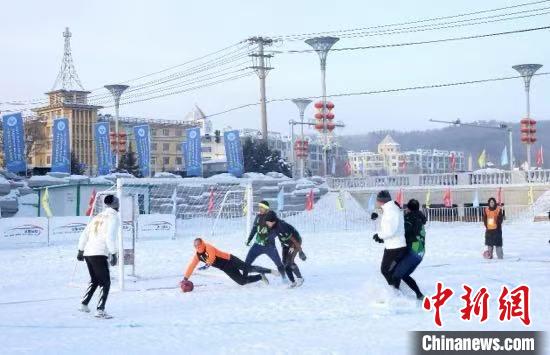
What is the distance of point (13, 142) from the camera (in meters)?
37.4

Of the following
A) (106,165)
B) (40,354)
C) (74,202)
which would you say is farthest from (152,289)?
(106,165)

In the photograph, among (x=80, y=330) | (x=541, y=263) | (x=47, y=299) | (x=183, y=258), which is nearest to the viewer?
(x=80, y=330)

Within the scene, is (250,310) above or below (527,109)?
below

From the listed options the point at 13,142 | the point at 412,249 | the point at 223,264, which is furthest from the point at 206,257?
the point at 13,142

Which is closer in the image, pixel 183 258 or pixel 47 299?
pixel 47 299

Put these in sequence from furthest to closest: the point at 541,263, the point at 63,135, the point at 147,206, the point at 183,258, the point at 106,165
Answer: the point at 106,165, the point at 63,135, the point at 147,206, the point at 183,258, the point at 541,263

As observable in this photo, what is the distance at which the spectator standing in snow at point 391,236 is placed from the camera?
11.4 metres

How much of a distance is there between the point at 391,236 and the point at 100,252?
436 centimetres

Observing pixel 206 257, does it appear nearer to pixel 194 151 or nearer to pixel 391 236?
pixel 391 236

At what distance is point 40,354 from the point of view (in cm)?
853

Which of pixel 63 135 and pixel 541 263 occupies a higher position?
Result: pixel 63 135

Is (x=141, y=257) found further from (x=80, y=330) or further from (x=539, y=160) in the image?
(x=539, y=160)

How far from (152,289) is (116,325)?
3768 mm

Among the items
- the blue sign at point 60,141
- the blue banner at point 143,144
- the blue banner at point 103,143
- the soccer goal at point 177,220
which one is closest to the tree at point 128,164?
the blue banner at point 103,143
